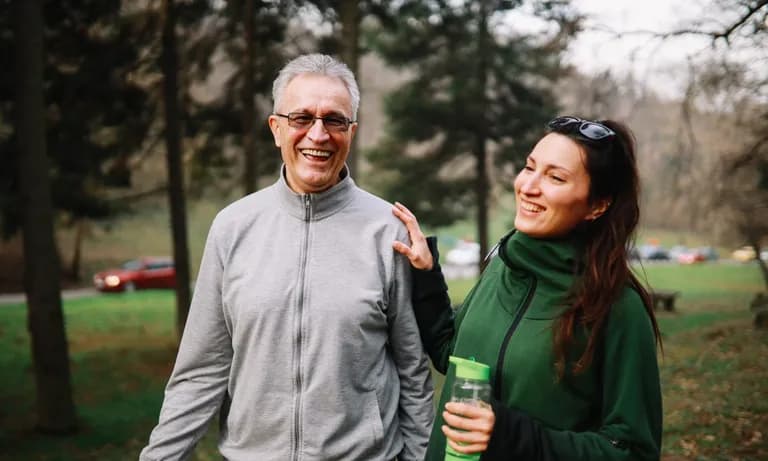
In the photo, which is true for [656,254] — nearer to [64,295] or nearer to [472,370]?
[64,295]

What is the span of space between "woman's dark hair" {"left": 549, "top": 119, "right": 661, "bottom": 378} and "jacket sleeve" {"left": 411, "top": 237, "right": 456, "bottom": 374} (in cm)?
65

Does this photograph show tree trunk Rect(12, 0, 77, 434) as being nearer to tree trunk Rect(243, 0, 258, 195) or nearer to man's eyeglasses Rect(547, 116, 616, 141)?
tree trunk Rect(243, 0, 258, 195)

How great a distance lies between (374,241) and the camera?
2.63 metres

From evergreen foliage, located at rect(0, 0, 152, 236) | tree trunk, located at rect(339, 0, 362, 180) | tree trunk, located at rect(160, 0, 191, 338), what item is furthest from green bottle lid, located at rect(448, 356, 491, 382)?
tree trunk, located at rect(160, 0, 191, 338)

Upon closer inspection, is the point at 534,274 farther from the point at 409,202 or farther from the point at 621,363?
the point at 409,202

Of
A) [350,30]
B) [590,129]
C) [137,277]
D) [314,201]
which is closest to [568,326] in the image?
[590,129]

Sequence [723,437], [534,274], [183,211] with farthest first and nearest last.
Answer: [183,211] → [723,437] → [534,274]

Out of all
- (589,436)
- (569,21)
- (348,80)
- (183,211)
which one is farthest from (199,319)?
(183,211)

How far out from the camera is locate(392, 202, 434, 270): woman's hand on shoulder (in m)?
2.63

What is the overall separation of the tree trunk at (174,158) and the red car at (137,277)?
16.5 metres

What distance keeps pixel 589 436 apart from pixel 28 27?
8056 millimetres

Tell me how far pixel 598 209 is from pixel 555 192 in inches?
6.2

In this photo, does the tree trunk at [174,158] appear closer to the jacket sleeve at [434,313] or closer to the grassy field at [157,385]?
the grassy field at [157,385]

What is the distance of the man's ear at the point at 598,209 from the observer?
7.39ft
